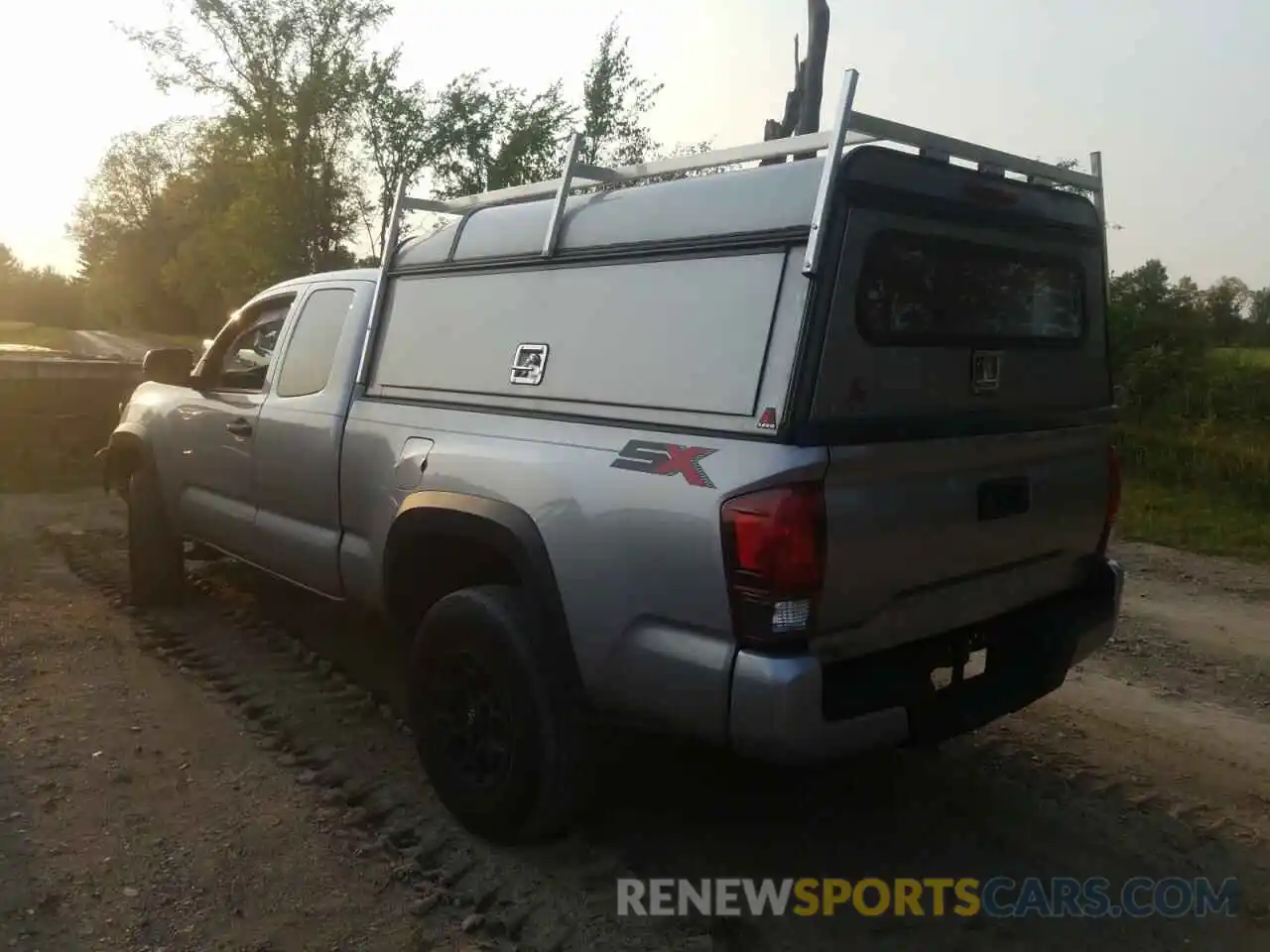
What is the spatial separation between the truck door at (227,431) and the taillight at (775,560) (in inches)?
119

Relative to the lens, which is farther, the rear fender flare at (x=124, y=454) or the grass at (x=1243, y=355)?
the grass at (x=1243, y=355)

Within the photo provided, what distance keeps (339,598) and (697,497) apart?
7.20 ft

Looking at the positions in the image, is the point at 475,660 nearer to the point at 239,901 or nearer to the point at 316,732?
the point at 239,901

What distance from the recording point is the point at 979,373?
10.6 ft

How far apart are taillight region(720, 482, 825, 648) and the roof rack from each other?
606 mm

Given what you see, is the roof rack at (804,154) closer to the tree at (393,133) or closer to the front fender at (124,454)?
the front fender at (124,454)

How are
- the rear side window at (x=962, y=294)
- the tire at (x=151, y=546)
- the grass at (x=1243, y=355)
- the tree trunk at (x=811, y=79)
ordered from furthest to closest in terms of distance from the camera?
the grass at (x=1243, y=355) < the tree trunk at (x=811, y=79) < the tire at (x=151, y=546) < the rear side window at (x=962, y=294)

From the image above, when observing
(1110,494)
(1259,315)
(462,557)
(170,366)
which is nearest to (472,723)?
(462,557)

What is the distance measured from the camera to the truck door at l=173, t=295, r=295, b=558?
4969mm

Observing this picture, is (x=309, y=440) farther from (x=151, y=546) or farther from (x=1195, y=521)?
(x=1195, y=521)

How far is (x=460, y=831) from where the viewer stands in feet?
11.5

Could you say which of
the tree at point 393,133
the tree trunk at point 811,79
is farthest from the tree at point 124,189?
the tree trunk at point 811,79

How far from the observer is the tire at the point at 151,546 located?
5832 mm

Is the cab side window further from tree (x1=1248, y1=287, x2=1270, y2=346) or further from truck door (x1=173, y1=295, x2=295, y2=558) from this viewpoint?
tree (x1=1248, y1=287, x2=1270, y2=346)
